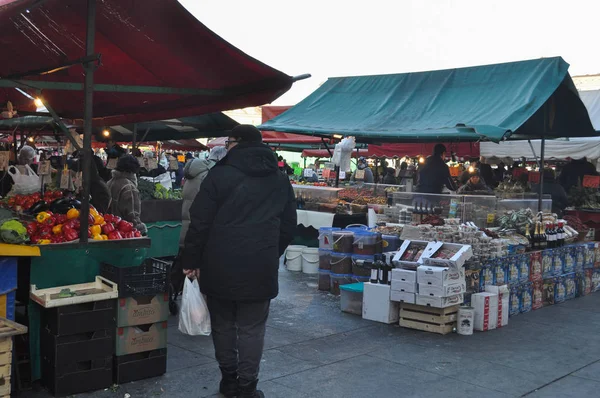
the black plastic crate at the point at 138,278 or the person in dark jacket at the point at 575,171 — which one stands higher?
the person in dark jacket at the point at 575,171

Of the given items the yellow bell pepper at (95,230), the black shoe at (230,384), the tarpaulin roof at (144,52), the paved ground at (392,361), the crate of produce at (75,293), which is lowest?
the paved ground at (392,361)

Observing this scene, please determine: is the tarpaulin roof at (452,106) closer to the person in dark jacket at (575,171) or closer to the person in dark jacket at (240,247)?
the person in dark jacket at (575,171)

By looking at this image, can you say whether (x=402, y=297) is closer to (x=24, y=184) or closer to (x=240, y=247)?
(x=240, y=247)

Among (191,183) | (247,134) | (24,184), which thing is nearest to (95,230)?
(247,134)

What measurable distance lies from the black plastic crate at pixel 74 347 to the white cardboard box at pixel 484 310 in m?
4.26

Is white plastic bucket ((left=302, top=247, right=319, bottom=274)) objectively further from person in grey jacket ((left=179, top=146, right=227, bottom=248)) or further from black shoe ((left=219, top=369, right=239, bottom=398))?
black shoe ((left=219, top=369, right=239, bottom=398))

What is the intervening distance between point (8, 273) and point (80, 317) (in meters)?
0.62

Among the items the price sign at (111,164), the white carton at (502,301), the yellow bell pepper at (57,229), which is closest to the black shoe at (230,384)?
the yellow bell pepper at (57,229)

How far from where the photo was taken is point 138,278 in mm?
4773

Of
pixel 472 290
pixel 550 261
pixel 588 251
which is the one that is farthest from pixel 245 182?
pixel 588 251

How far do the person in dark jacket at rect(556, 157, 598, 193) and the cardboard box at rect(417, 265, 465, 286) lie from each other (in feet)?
30.9

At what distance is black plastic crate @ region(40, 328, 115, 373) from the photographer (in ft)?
14.3

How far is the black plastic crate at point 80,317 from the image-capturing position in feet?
14.3

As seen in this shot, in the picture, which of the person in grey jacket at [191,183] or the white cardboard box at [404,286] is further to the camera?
the person in grey jacket at [191,183]
